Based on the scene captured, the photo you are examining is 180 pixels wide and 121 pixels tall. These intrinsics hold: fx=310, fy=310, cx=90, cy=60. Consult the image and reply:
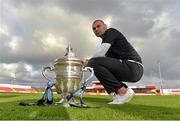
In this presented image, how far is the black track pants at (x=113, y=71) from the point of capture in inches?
189

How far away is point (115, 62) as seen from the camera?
16.1 feet

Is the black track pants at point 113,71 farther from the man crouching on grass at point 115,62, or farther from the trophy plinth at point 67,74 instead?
the trophy plinth at point 67,74

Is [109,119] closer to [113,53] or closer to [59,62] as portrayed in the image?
[59,62]

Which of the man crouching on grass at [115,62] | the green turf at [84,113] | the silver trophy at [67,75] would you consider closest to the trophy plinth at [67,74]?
the silver trophy at [67,75]

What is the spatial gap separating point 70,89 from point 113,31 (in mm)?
1350

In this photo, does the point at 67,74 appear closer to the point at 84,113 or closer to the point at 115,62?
the point at 84,113

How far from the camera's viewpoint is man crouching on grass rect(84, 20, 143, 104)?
4789 millimetres

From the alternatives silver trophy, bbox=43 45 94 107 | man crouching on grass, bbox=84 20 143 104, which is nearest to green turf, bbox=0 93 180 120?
silver trophy, bbox=43 45 94 107

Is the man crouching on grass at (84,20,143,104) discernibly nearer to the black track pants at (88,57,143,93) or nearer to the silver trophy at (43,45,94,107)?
the black track pants at (88,57,143,93)

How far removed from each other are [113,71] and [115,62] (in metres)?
0.15

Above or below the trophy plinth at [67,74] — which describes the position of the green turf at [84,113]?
below

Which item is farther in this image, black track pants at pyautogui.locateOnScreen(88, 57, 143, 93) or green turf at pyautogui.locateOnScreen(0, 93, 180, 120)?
black track pants at pyautogui.locateOnScreen(88, 57, 143, 93)

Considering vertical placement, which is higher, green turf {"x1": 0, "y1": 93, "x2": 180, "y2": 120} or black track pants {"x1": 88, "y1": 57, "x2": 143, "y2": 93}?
black track pants {"x1": 88, "y1": 57, "x2": 143, "y2": 93}

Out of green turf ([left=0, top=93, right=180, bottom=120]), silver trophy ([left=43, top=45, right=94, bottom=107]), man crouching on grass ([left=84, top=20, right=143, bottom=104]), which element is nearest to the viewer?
green turf ([left=0, top=93, right=180, bottom=120])
